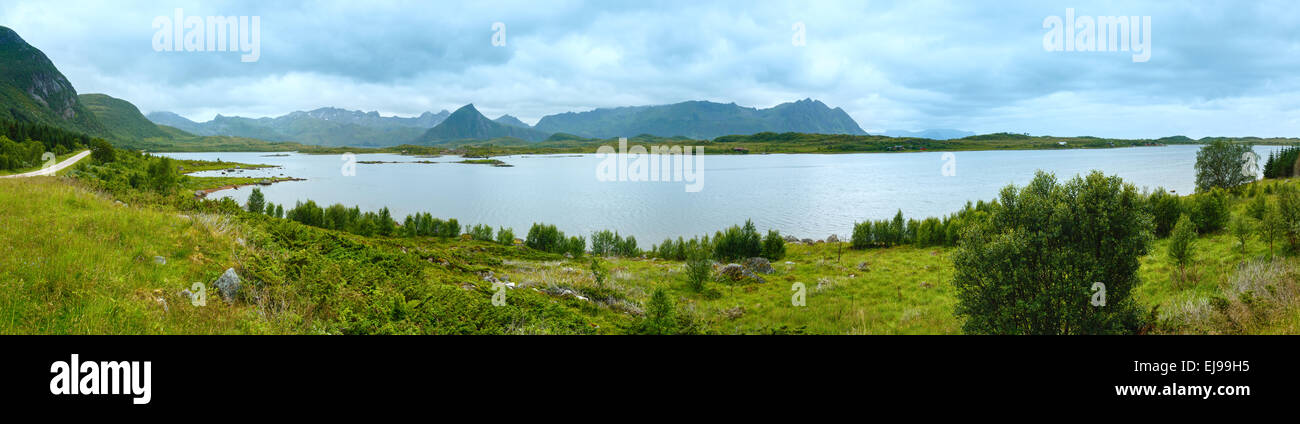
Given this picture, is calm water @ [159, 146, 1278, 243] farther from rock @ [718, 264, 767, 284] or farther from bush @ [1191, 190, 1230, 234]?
bush @ [1191, 190, 1230, 234]

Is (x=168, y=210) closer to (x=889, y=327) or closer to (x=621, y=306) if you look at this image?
(x=621, y=306)

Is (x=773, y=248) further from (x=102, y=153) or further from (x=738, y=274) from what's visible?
(x=102, y=153)

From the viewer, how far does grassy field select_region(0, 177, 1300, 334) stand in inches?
363

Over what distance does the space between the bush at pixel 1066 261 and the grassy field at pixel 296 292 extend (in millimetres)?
3118

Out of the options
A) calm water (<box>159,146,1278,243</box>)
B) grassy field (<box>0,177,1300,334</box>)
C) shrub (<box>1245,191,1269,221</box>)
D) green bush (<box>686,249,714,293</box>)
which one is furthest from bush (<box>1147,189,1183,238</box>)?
green bush (<box>686,249,714,293</box>)

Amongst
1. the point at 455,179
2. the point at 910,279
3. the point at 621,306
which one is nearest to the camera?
the point at 621,306

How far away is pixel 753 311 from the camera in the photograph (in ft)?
90.5

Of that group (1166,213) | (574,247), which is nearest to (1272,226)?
(1166,213)

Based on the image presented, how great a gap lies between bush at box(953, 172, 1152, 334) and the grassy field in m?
3.12

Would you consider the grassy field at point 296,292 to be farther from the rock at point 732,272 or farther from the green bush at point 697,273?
the rock at point 732,272

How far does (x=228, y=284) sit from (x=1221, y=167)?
473 feet

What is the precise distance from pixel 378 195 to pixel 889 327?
391 ft

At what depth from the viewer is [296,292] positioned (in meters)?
12.2
